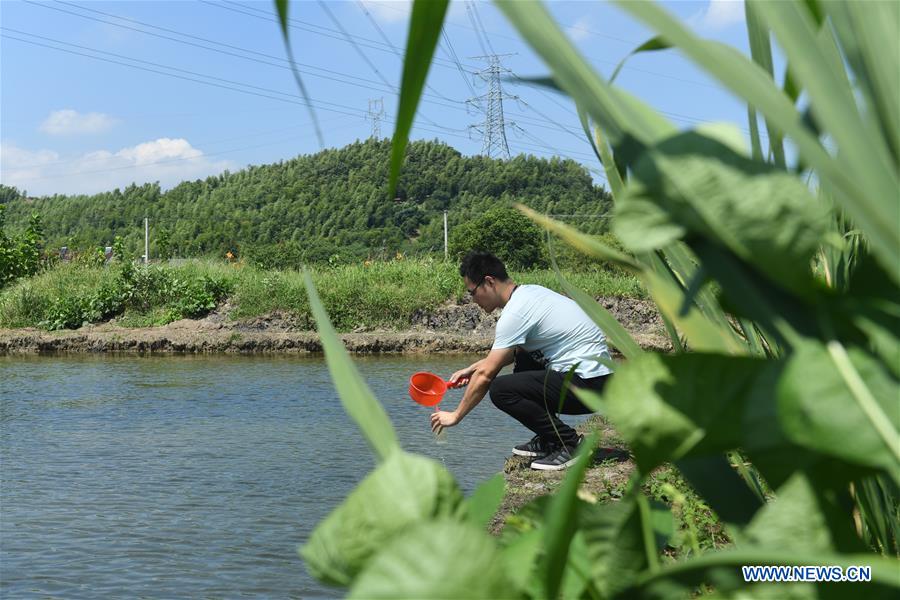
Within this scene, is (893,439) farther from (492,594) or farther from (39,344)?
(39,344)

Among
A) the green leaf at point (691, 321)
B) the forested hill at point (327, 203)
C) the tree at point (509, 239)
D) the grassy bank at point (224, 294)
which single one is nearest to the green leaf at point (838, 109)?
the green leaf at point (691, 321)

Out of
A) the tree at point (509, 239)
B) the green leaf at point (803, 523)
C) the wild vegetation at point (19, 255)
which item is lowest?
the green leaf at point (803, 523)

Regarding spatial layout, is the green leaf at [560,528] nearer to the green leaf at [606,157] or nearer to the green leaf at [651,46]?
the green leaf at [651,46]

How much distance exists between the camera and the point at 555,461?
5.16 metres

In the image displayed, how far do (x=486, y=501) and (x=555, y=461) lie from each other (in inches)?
188

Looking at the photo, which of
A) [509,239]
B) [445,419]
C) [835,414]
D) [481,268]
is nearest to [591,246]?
[835,414]

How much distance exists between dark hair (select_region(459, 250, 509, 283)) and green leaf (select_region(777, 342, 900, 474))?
520cm

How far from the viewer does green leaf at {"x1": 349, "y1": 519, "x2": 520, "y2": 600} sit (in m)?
0.32

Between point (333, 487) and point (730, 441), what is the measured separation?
4897mm

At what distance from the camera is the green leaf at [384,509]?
0.39 metres

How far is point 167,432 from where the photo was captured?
6980mm

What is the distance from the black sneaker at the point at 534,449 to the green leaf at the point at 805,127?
513cm

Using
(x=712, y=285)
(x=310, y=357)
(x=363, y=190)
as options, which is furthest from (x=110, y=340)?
(x=363, y=190)

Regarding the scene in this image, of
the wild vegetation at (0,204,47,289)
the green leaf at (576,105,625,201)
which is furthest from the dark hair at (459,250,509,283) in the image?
the wild vegetation at (0,204,47,289)
